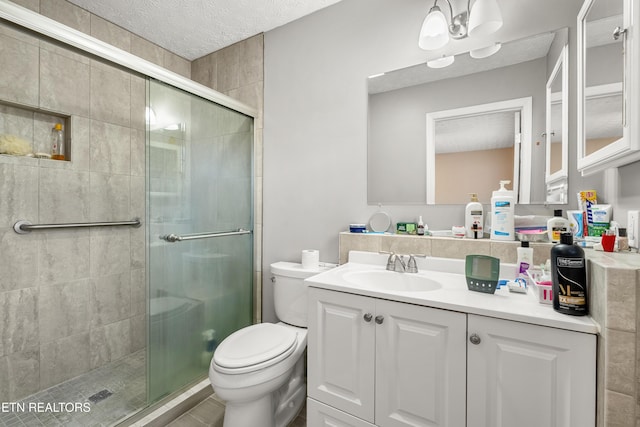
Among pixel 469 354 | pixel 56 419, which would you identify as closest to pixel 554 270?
pixel 469 354

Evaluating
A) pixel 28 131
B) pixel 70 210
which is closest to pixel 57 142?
pixel 28 131

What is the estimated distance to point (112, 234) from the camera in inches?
77.0

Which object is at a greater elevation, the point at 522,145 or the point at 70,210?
the point at 522,145

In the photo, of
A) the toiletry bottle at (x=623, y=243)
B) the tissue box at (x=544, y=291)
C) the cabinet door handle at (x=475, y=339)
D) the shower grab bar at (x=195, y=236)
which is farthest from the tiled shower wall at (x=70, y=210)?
the toiletry bottle at (x=623, y=243)

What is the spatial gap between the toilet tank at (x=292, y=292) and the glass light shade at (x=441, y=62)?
1.23 m

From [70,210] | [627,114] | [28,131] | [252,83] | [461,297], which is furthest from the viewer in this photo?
[252,83]

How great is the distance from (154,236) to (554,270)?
1664 millimetres

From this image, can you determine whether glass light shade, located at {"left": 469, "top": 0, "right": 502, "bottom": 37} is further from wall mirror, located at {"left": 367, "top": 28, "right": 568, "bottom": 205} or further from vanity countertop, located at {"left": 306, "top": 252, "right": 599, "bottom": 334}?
vanity countertop, located at {"left": 306, "top": 252, "right": 599, "bottom": 334}

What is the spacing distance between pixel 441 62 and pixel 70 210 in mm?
2287

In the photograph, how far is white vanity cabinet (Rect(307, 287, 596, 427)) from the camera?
2.66 ft

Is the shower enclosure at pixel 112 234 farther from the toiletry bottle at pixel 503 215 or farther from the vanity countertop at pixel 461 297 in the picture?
the toiletry bottle at pixel 503 215

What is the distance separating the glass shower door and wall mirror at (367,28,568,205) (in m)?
0.90

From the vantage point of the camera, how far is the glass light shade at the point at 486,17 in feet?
4.03

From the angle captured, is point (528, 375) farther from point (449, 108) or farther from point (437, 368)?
point (449, 108)
